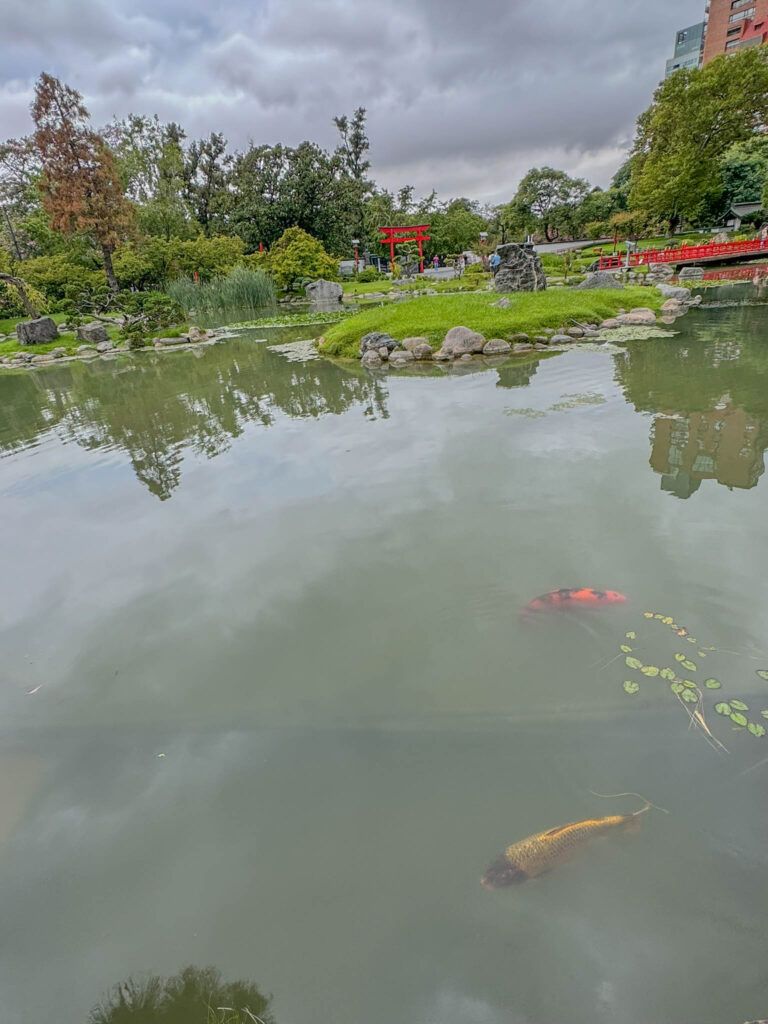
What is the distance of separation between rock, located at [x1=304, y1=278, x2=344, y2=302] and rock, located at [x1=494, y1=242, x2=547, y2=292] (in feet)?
35.8

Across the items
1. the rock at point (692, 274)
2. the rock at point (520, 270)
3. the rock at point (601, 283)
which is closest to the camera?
the rock at point (601, 283)

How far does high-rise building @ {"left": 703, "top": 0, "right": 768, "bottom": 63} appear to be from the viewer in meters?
45.5

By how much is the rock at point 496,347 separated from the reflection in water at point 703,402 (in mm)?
2239

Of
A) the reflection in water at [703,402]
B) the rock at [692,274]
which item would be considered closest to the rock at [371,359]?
the reflection in water at [703,402]

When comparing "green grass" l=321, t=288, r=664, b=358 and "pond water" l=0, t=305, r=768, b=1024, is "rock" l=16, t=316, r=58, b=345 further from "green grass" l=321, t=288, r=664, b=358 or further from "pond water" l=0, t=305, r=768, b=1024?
"pond water" l=0, t=305, r=768, b=1024

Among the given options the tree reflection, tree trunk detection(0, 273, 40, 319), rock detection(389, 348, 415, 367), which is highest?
tree trunk detection(0, 273, 40, 319)

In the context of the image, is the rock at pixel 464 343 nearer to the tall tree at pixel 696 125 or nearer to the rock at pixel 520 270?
the rock at pixel 520 270

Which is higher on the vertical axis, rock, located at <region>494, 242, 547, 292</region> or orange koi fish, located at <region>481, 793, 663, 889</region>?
rock, located at <region>494, 242, 547, 292</region>

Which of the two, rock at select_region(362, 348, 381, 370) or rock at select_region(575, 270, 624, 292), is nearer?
rock at select_region(362, 348, 381, 370)

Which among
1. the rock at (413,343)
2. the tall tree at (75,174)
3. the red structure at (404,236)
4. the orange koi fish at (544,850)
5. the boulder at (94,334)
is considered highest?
the tall tree at (75,174)

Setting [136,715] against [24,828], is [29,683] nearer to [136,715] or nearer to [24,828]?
[136,715]

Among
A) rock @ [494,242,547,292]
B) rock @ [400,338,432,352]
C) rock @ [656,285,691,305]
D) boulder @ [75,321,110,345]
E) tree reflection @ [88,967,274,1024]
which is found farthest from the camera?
boulder @ [75,321,110,345]

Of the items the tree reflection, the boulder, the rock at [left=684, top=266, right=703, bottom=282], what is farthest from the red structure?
the tree reflection

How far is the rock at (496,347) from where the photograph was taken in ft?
32.8
